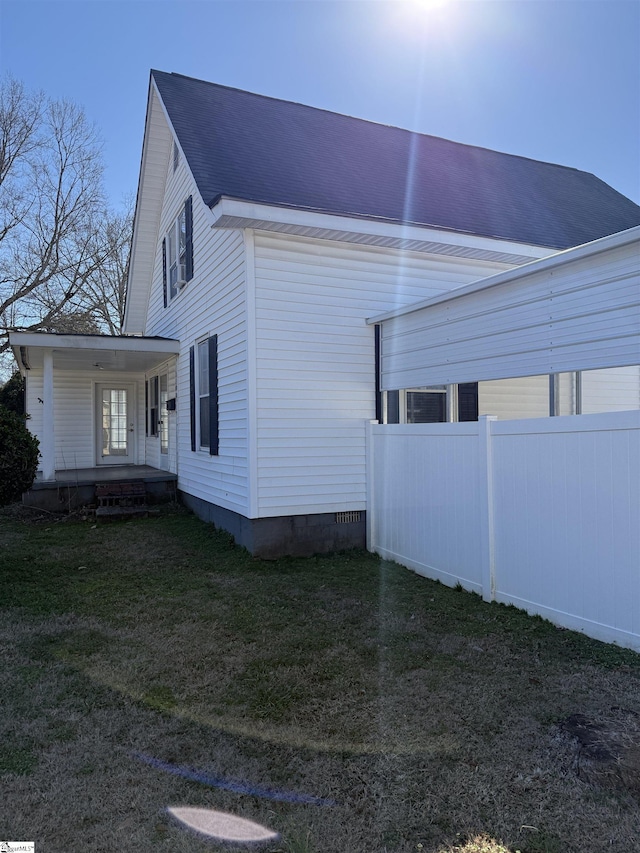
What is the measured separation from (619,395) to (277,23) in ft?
25.6

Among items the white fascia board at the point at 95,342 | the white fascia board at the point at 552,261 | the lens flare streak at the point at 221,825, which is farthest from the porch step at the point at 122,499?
the lens flare streak at the point at 221,825

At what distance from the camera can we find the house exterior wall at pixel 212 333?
7148mm

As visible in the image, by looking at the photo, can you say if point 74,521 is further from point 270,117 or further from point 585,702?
point 585,702

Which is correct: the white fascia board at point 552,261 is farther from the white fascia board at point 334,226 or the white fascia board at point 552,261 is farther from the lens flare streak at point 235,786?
the lens flare streak at point 235,786

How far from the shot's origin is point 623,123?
945 centimetres

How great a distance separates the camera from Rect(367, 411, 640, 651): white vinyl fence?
12.8ft

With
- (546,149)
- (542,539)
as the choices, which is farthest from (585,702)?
(546,149)

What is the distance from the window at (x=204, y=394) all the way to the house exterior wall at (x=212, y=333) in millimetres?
158

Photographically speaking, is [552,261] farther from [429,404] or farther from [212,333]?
[212,333]

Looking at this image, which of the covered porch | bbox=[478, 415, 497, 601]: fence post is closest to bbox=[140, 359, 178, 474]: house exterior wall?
the covered porch

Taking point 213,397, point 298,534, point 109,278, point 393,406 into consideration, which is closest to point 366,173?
point 393,406

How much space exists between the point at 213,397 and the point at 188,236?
126 inches

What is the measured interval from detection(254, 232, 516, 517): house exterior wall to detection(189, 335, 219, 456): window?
1.61 metres

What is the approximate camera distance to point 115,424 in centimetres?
1404
